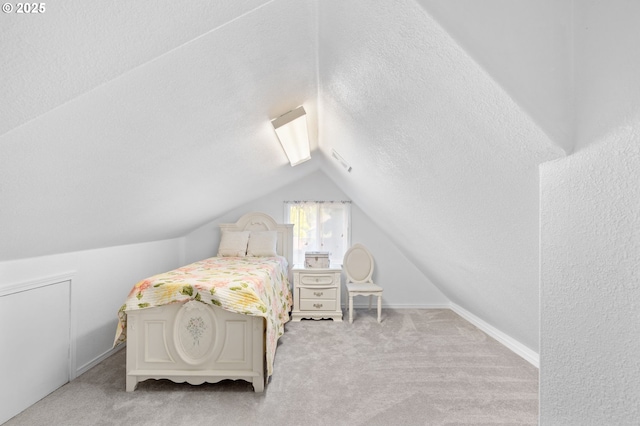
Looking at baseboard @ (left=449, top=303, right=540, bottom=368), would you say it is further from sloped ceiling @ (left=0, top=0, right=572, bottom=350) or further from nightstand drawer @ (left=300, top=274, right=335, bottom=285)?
nightstand drawer @ (left=300, top=274, right=335, bottom=285)

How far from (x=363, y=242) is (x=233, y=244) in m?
1.72

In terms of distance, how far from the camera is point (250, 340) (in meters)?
2.37

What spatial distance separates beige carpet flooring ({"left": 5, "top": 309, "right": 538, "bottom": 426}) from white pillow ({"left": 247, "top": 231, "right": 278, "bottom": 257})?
1.36m

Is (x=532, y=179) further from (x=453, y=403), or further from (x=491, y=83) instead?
(x=453, y=403)

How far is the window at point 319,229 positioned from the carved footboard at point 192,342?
250cm

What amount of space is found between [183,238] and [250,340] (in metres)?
2.86

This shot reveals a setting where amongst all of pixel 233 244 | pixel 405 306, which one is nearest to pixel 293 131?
pixel 233 244

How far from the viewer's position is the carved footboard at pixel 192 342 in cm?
236

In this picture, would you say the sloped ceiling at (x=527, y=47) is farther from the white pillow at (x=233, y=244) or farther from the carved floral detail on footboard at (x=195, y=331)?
the white pillow at (x=233, y=244)

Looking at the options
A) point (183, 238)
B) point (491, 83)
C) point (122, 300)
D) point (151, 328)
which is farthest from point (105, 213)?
point (183, 238)

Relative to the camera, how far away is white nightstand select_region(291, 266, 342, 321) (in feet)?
13.3

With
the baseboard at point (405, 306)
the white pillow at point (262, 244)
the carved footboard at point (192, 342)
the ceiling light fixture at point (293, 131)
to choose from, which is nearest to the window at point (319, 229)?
the white pillow at point (262, 244)

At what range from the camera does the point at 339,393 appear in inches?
A: 88.1

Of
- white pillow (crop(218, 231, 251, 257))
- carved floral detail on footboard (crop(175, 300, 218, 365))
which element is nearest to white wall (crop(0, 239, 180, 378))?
carved floral detail on footboard (crop(175, 300, 218, 365))
